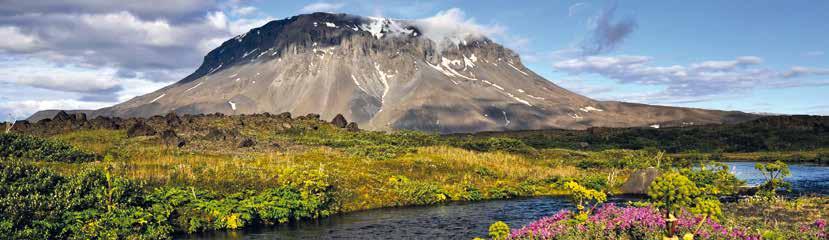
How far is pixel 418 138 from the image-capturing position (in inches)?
3105

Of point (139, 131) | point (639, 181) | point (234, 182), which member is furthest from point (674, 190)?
point (139, 131)

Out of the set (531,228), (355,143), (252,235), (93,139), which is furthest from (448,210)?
(93,139)

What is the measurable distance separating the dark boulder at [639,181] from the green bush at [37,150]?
37.1m

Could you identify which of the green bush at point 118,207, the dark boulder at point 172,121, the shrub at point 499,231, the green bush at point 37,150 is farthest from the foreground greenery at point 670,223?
the dark boulder at point 172,121

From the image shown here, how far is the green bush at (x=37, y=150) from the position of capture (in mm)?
39219

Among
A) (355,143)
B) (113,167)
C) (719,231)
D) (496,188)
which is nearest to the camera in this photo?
(719,231)

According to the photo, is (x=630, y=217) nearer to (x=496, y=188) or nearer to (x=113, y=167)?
(x=496, y=188)

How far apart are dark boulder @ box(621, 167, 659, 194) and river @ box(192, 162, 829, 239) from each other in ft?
11.8

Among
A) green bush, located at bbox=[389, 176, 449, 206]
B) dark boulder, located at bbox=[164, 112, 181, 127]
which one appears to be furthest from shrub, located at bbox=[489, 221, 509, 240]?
dark boulder, located at bbox=[164, 112, 181, 127]

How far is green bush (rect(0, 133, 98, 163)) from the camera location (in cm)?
3922

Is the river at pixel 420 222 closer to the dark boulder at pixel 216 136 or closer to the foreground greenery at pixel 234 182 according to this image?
the foreground greenery at pixel 234 182

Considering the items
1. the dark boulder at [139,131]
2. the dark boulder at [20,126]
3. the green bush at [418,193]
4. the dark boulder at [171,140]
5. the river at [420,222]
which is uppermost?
the dark boulder at [20,126]

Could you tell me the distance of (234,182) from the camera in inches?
1443

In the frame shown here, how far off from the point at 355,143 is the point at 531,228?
155ft
